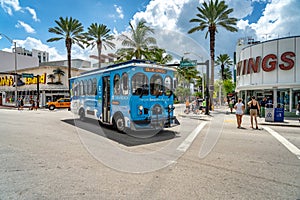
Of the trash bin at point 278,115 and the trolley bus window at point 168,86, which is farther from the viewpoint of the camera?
the trash bin at point 278,115

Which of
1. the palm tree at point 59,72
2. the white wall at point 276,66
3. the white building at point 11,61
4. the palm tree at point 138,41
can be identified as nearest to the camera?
the white wall at point 276,66

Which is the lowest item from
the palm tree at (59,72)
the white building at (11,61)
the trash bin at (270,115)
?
the trash bin at (270,115)

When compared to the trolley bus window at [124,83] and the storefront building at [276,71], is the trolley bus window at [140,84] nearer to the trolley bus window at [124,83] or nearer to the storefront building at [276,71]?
the trolley bus window at [124,83]

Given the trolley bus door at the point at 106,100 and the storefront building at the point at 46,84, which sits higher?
the storefront building at the point at 46,84

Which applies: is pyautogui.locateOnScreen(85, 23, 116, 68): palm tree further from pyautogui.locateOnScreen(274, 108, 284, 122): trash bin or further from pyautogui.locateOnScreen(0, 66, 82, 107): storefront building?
pyautogui.locateOnScreen(274, 108, 284, 122): trash bin

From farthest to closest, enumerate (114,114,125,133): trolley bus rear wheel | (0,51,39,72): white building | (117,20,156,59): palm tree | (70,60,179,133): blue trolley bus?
(0,51,39,72): white building < (117,20,156,59): palm tree < (114,114,125,133): trolley bus rear wheel < (70,60,179,133): blue trolley bus

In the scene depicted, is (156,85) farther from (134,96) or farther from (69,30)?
(69,30)

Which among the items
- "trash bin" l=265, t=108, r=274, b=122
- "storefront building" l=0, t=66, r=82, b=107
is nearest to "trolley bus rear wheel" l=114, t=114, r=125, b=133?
"trash bin" l=265, t=108, r=274, b=122

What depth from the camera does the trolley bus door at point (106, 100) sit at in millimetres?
9386

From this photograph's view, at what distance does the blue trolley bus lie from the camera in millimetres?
7949

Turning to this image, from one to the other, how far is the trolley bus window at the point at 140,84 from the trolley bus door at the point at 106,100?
75.6 inches

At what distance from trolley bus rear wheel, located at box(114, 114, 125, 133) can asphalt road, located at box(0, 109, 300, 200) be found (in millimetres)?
1447

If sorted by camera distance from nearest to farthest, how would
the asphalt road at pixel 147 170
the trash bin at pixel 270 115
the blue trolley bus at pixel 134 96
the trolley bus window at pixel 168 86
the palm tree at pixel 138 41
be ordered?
the asphalt road at pixel 147 170 < the blue trolley bus at pixel 134 96 < the trolley bus window at pixel 168 86 < the trash bin at pixel 270 115 < the palm tree at pixel 138 41

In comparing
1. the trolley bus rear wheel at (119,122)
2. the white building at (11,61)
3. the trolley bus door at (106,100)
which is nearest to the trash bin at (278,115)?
the trolley bus rear wheel at (119,122)
